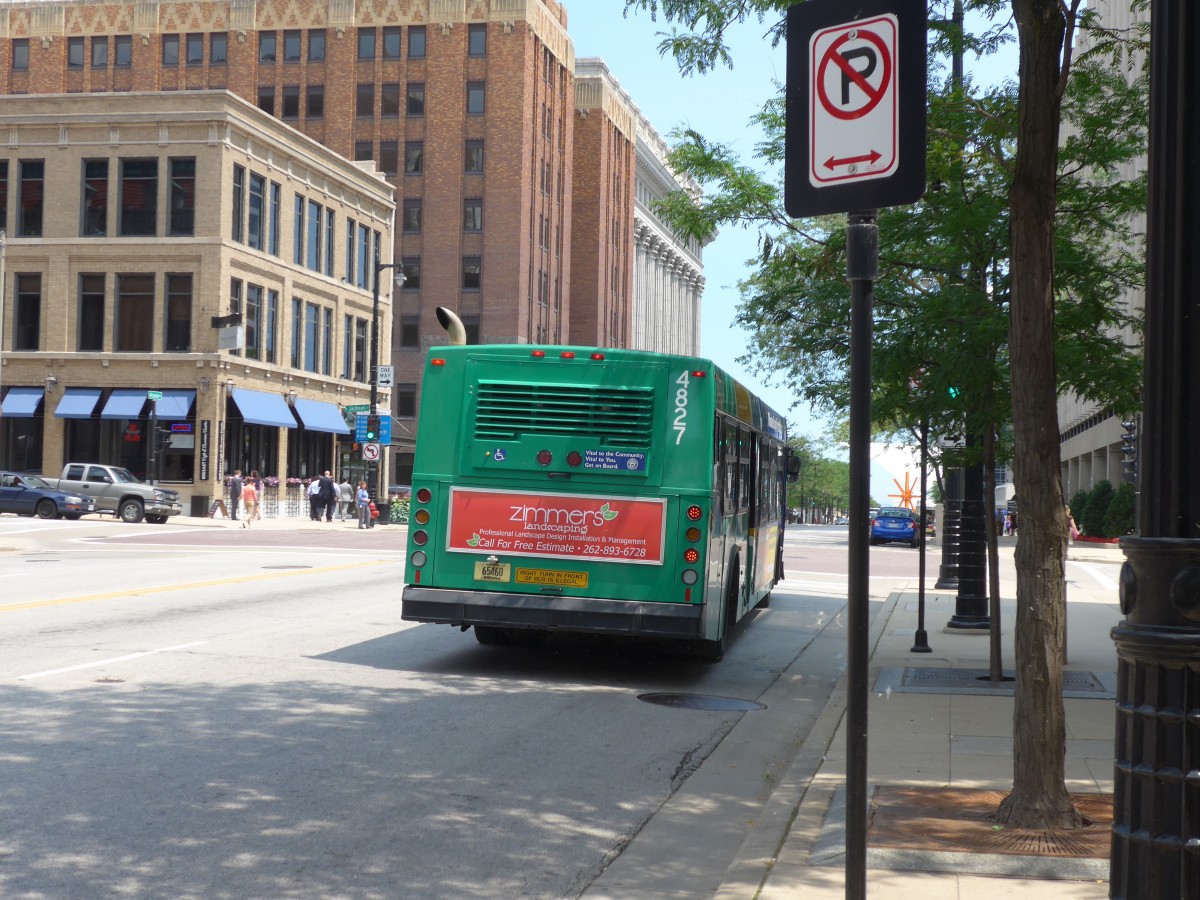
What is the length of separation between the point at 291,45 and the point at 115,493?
130ft

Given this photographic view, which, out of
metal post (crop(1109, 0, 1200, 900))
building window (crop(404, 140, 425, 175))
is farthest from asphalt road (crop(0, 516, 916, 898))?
building window (crop(404, 140, 425, 175))

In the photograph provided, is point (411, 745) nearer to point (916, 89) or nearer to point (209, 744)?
point (209, 744)

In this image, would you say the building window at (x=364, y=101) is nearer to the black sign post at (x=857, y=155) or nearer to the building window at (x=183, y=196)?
the building window at (x=183, y=196)

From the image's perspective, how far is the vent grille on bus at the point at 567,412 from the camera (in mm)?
12336

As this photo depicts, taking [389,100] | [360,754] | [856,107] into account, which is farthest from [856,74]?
[389,100]

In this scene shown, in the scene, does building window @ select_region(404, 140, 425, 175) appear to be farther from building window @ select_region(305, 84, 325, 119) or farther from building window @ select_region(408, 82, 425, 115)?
building window @ select_region(305, 84, 325, 119)

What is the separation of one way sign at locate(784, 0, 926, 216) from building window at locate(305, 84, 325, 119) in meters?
75.9

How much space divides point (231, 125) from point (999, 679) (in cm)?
4563

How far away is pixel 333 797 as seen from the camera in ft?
24.2

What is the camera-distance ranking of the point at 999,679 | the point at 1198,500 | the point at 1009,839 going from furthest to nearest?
the point at 999,679 → the point at 1009,839 → the point at 1198,500

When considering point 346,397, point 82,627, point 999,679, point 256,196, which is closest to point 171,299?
point 256,196

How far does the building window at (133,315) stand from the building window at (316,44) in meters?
27.5

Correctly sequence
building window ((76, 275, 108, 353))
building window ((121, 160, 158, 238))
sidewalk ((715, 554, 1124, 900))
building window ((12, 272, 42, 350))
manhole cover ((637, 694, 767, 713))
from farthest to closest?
1. building window ((12, 272, 42, 350))
2. building window ((76, 275, 108, 353))
3. building window ((121, 160, 158, 238))
4. manhole cover ((637, 694, 767, 713))
5. sidewalk ((715, 554, 1124, 900))

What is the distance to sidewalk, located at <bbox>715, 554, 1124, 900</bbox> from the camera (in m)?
5.84
